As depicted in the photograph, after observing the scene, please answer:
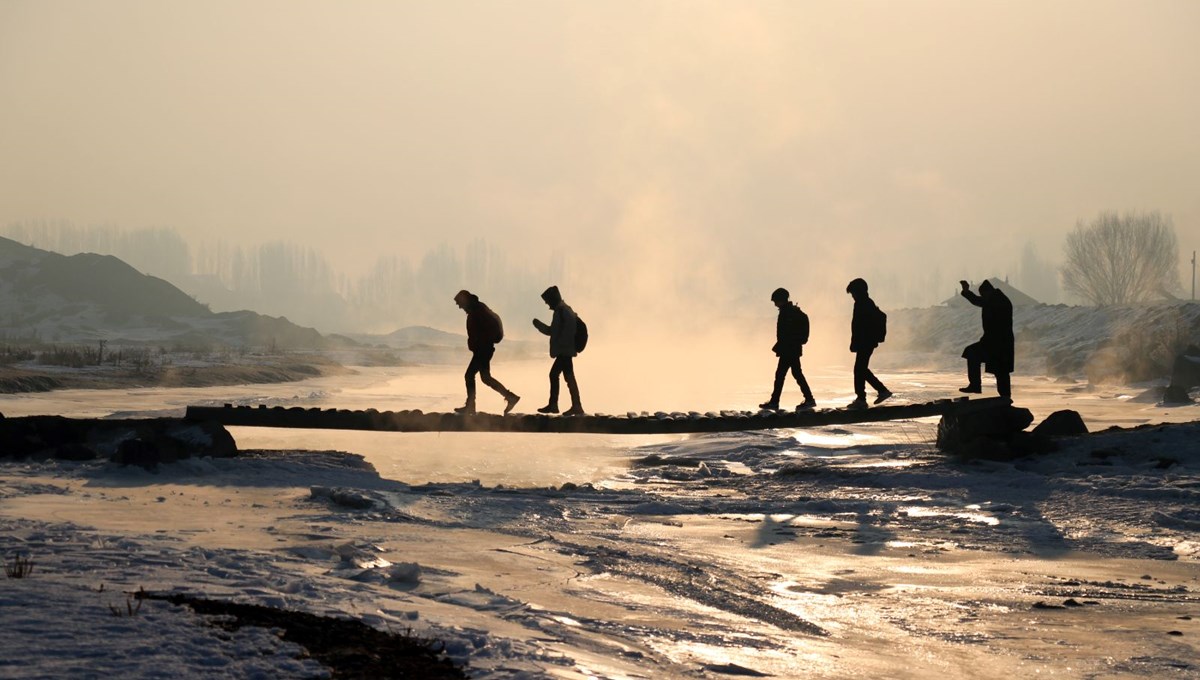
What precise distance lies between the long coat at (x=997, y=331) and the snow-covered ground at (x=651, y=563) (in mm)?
1628

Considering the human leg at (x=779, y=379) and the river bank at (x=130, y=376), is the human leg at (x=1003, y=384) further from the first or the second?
the river bank at (x=130, y=376)

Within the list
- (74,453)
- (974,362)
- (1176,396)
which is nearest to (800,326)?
(974,362)

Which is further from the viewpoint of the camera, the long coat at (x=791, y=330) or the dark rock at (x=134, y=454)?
the long coat at (x=791, y=330)

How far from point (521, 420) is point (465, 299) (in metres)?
1.97

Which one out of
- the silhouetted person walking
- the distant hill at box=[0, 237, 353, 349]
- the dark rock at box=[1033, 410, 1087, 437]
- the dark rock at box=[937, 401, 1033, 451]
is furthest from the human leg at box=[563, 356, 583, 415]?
the distant hill at box=[0, 237, 353, 349]

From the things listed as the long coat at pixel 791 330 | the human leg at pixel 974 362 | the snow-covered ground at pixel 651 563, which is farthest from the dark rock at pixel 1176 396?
the long coat at pixel 791 330

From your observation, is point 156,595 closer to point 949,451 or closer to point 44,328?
point 949,451

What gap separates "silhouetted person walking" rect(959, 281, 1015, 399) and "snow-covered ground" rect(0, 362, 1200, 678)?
1.46m

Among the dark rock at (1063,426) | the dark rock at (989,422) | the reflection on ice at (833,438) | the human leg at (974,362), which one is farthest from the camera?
the reflection on ice at (833,438)

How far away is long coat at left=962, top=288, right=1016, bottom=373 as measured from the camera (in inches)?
630

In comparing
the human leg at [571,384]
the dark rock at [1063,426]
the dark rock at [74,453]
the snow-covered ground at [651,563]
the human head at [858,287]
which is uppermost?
the human head at [858,287]

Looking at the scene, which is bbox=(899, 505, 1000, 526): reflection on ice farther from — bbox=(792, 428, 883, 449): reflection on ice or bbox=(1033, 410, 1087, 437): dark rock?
bbox=(792, 428, 883, 449): reflection on ice

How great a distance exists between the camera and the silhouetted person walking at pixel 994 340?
1600 centimetres

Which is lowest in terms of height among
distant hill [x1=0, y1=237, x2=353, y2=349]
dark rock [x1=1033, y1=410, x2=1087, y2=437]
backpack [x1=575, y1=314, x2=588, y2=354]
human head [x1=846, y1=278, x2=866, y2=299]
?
dark rock [x1=1033, y1=410, x2=1087, y2=437]
